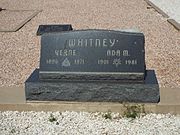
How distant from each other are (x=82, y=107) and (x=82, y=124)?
380 mm

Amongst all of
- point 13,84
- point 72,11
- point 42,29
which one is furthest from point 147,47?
point 72,11

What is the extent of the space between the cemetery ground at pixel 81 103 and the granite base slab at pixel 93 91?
3.5 inches

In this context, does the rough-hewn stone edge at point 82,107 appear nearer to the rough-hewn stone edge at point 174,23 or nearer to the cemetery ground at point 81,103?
the cemetery ground at point 81,103

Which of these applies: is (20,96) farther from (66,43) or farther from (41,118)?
(66,43)

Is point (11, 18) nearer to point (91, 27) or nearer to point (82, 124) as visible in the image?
point (91, 27)

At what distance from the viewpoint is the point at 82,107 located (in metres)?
5.62

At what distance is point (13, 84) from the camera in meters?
6.88

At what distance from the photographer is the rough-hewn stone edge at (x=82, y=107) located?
5523mm

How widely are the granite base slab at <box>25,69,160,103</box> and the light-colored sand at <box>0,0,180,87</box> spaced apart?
1193 mm

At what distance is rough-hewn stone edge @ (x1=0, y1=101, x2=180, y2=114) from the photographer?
18.1 feet

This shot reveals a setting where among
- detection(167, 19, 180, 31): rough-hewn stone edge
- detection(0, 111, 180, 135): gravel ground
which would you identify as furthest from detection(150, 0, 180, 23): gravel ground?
detection(0, 111, 180, 135): gravel ground

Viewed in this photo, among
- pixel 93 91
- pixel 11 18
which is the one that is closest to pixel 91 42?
pixel 93 91

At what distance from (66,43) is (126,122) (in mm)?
1351

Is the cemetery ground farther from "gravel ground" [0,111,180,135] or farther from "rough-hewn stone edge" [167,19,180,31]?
"rough-hewn stone edge" [167,19,180,31]
